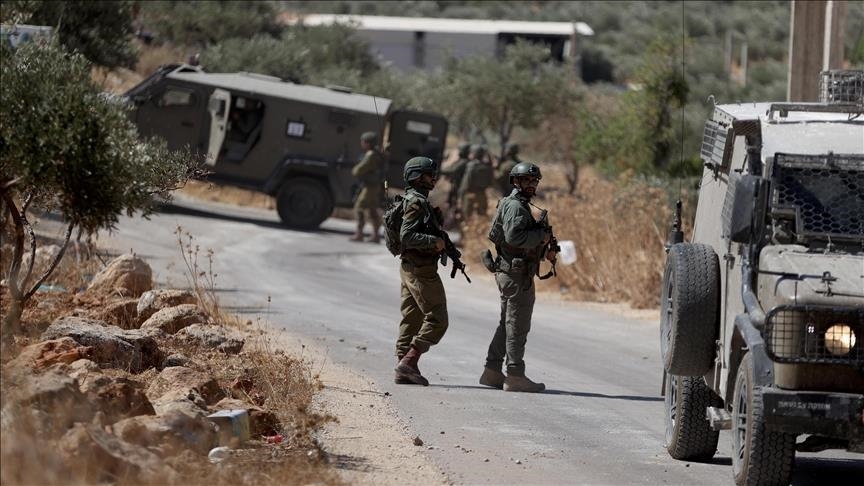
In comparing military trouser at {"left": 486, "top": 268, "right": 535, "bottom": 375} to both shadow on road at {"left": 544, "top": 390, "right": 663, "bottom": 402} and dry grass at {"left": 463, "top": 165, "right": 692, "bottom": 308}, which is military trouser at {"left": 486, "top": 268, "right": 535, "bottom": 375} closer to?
shadow on road at {"left": 544, "top": 390, "right": 663, "bottom": 402}

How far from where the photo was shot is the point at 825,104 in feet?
27.8

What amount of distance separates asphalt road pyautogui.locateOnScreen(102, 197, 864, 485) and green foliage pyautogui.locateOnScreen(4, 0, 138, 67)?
3.06 meters

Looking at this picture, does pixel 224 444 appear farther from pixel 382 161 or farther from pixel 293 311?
pixel 382 161

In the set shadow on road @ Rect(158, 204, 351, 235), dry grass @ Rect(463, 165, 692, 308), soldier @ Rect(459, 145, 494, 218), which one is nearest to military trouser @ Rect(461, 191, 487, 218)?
soldier @ Rect(459, 145, 494, 218)

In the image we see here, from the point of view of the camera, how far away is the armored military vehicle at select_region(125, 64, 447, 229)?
25891mm

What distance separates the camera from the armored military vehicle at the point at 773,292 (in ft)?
21.7

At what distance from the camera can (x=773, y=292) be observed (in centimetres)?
686

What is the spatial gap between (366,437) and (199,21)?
32.4 metres

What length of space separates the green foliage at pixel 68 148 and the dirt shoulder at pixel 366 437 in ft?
6.15

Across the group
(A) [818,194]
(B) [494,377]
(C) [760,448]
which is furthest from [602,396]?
(C) [760,448]

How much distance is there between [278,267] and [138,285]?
740 centimetres

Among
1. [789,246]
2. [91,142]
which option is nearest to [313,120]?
[91,142]

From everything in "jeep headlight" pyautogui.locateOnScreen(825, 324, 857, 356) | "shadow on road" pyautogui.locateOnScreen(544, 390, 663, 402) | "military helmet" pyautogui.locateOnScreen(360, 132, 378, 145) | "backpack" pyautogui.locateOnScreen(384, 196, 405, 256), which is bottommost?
"shadow on road" pyautogui.locateOnScreen(544, 390, 663, 402)

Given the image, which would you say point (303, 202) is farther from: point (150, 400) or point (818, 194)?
point (818, 194)
